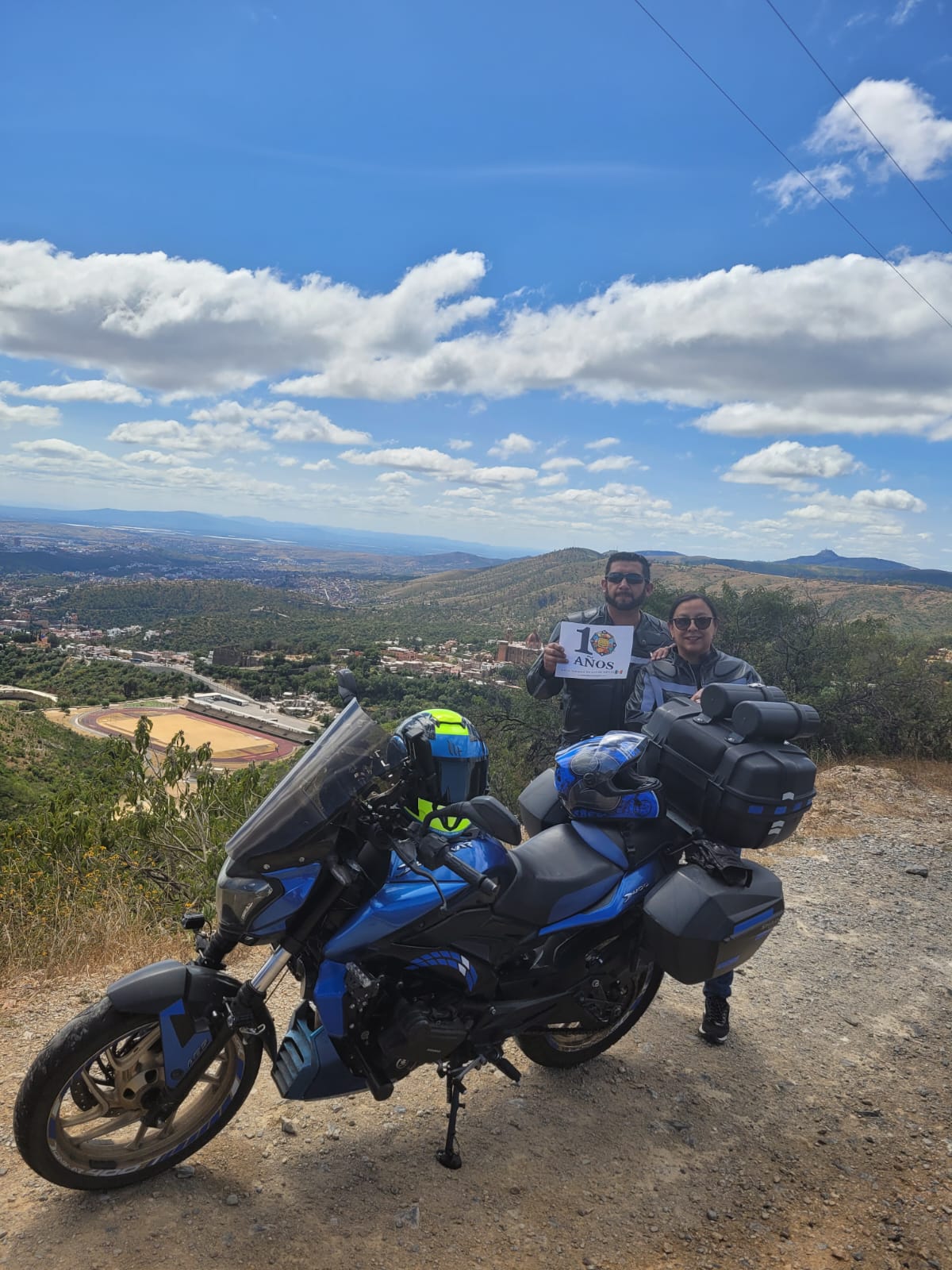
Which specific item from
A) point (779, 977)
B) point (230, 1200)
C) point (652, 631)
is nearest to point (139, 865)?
point (230, 1200)

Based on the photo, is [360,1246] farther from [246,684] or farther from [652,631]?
[246,684]

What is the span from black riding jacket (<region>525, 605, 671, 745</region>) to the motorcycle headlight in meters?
2.65

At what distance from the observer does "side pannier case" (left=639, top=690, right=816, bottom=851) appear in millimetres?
2869

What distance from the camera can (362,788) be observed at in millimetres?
2291

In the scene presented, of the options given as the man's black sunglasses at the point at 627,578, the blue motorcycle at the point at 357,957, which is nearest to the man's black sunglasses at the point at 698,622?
the man's black sunglasses at the point at 627,578

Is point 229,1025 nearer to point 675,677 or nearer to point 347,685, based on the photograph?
point 347,685

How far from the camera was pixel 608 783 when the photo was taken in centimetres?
294

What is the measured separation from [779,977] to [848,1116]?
1.18 m

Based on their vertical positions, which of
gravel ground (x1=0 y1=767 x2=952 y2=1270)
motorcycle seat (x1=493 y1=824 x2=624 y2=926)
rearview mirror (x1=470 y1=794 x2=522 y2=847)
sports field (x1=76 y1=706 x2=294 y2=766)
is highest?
rearview mirror (x1=470 y1=794 x2=522 y2=847)

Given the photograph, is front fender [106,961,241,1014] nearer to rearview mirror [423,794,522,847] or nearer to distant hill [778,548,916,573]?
rearview mirror [423,794,522,847]

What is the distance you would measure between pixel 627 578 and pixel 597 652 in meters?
0.53

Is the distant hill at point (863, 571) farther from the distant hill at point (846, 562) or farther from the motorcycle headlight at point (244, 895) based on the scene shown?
the motorcycle headlight at point (244, 895)

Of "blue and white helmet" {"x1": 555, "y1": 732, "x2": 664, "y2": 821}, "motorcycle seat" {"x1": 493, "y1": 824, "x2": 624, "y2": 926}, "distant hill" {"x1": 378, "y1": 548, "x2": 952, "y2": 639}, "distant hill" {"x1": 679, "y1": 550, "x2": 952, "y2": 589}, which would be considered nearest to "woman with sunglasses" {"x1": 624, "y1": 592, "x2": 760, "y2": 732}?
"distant hill" {"x1": 378, "y1": 548, "x2": 952, "y2": 639}

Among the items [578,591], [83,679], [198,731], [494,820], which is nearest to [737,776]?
[494,820]
